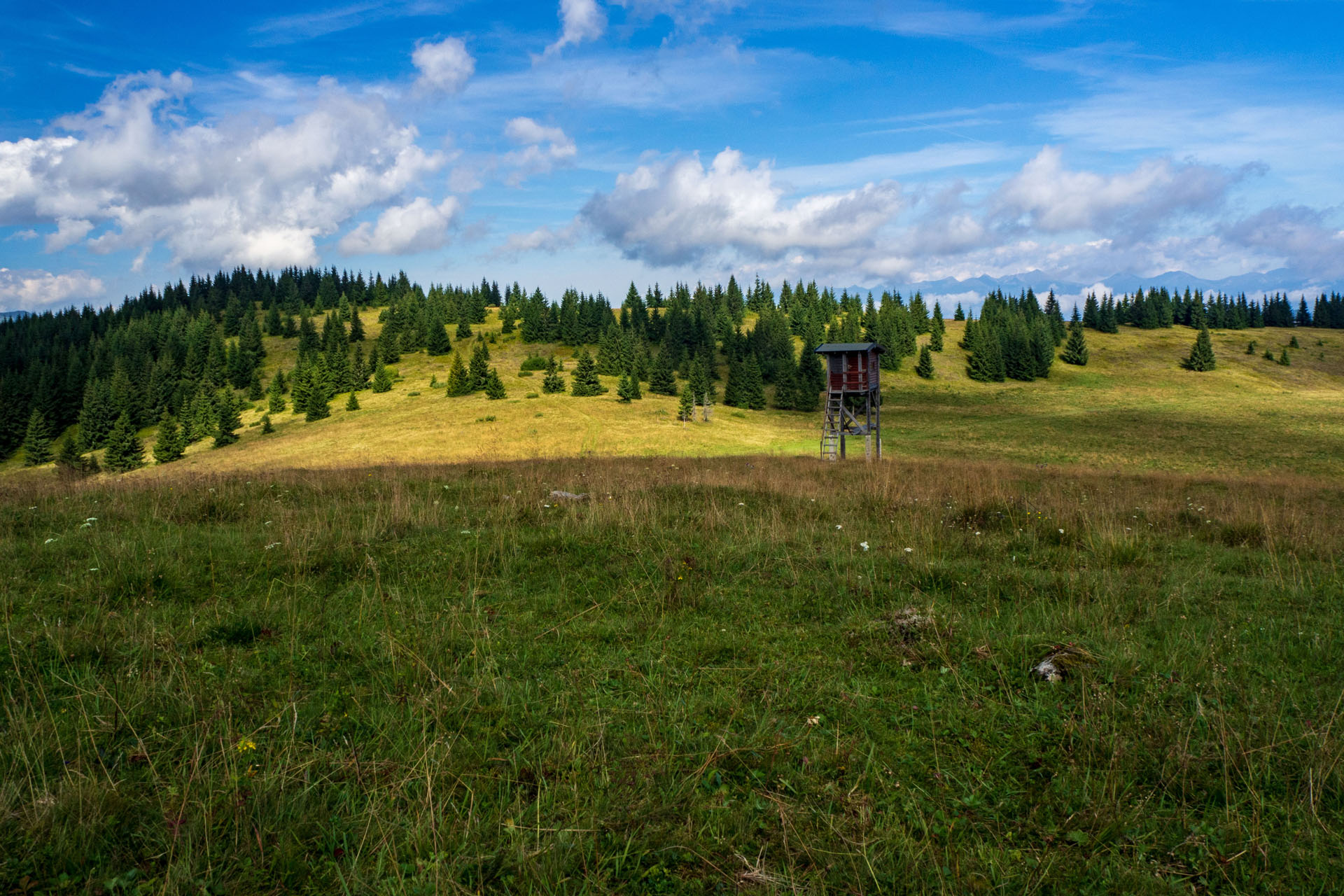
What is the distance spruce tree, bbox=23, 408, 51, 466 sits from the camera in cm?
7194

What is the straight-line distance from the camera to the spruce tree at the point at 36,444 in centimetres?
7194

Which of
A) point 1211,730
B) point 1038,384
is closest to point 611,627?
point 1211,730

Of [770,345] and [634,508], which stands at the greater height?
[770,345]

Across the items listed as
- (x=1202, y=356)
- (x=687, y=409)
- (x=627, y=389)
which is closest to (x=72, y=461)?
(x=687, y=409)

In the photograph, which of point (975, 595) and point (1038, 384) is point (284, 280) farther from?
point (975, 595)

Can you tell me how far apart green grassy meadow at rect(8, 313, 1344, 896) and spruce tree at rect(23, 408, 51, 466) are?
286 feet

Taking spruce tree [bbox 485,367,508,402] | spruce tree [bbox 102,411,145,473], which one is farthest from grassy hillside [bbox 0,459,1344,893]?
spruce tree [bbox 102,411,145,473]

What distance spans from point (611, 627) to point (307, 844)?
2738mm

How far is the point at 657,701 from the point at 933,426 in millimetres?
59427

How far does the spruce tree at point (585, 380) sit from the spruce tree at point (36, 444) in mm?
→ 58412

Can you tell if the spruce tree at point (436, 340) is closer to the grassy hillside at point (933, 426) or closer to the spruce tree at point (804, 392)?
the grassy hillside at point (933, 426)

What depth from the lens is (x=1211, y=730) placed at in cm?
389

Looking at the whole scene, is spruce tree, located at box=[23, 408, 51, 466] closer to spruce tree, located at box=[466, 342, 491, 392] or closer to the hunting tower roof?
spruce tree, located at box=[466, 342, 491, 392]

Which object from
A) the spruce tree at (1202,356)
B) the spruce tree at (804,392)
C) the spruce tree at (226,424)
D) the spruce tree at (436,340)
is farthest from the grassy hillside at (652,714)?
the spruce tree at (1202,356)
